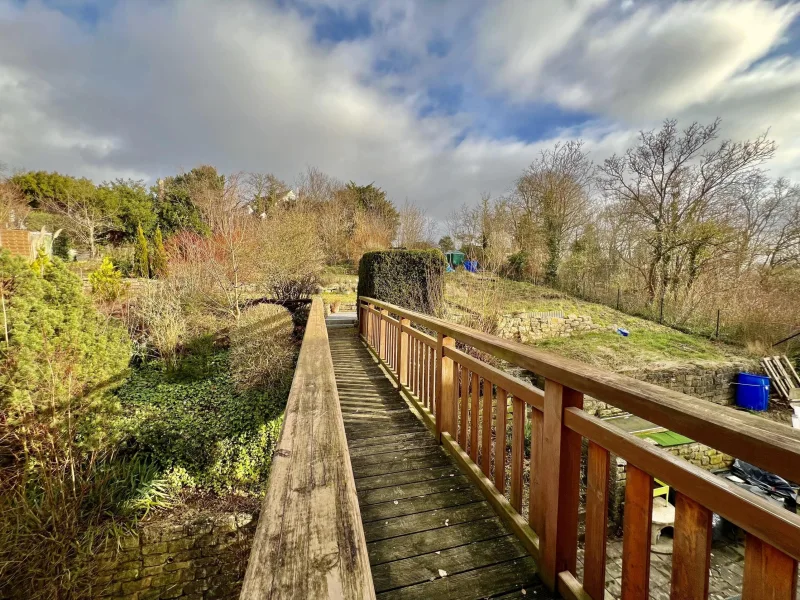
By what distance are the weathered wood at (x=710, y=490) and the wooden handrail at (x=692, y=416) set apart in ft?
Answer: 0.38

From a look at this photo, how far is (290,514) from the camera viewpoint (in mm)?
833

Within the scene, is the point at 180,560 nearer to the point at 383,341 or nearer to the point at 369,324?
the point at 383,341

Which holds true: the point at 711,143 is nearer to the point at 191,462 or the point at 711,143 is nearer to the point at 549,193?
the point at 549,193

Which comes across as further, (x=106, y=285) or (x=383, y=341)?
(x=106, y=285)

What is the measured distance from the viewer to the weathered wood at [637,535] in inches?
46.6

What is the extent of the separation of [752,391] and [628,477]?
12.3 metres

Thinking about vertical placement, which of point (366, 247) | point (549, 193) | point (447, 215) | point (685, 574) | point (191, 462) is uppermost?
point (549, 193)

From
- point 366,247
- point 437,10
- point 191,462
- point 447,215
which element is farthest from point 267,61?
point 366,247

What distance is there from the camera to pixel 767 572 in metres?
0.81

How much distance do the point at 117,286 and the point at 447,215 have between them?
14856mm

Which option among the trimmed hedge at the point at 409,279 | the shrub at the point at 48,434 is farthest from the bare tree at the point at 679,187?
the shrub at the point at 48,434

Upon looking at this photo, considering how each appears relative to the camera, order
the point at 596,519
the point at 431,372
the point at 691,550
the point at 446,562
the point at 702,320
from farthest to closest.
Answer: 1. the point at 702,320
2. the point at 431,372
3. the point at 446,562
4. the point at 596,519
5. the point at 691,550

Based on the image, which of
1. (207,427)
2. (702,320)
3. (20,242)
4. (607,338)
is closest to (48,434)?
(207,427)

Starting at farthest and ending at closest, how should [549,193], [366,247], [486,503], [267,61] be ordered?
[366,247] → [549,193] → [267,61] → [486,503]
